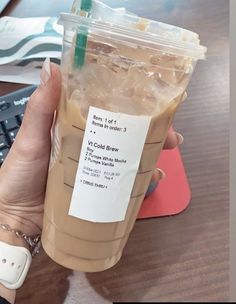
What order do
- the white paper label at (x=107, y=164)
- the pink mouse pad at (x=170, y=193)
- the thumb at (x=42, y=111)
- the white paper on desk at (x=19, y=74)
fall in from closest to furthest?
the white paper label at (x=107, y=164) → the thumb at (x=42, y=111) → the pink mouse pad at (x=170, y=193) → the white paper on desk at (x=19, y=74)

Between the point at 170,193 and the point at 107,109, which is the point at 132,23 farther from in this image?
the point at 170,193

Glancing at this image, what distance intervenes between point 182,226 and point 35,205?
0.69ft

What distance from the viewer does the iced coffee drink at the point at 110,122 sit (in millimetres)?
461

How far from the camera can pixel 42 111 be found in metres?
0.62

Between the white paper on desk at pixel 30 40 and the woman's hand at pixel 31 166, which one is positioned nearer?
the woman's hand at pixel 31 166

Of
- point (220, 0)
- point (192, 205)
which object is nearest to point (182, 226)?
point (192, 205)

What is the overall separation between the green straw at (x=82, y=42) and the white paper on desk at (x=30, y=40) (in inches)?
14.4

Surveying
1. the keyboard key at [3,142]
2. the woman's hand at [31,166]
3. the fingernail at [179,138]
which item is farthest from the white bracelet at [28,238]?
the fingernail at [179,138]

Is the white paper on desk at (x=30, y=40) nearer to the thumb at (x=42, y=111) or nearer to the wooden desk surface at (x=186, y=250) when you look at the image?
the wooden desk surface at (x=186, y=250)

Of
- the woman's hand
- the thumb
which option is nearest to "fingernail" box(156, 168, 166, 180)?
the woman's hand

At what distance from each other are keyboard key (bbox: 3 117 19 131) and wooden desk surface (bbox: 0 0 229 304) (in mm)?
93

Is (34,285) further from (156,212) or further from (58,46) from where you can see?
(58,46)

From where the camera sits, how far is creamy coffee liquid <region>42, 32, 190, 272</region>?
1.54 ft

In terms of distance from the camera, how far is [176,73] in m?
0.48
